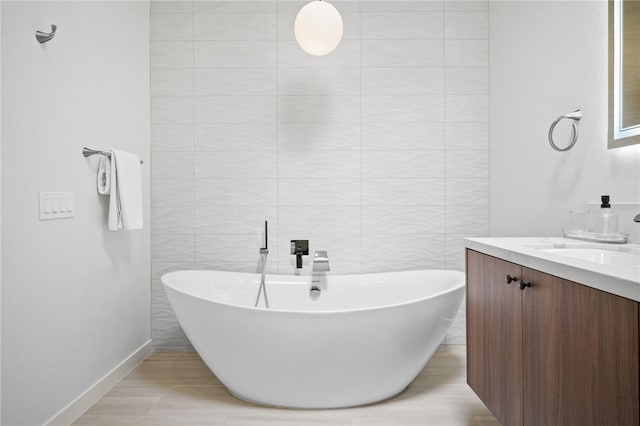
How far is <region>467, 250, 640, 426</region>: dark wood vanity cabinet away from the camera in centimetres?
89

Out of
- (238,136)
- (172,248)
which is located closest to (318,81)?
(238,136)

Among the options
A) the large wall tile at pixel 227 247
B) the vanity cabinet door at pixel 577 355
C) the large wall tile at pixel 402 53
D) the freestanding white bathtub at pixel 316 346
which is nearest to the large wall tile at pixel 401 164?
the large wall tile at pixel 402 53

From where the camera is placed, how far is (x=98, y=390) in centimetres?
222

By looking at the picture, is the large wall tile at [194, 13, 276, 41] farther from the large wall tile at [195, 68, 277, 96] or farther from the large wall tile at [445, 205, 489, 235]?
the large wall tile at [445, 205, 489, 235]

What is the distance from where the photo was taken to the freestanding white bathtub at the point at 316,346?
1944 millimetres

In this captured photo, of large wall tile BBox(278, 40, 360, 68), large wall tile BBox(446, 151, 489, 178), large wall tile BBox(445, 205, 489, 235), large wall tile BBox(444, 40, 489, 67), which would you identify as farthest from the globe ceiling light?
large wall tile BBox(445, 205, 489, 235)

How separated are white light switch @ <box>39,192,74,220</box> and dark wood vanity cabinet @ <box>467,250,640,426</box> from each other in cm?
180

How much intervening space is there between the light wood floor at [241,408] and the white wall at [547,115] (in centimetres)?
99

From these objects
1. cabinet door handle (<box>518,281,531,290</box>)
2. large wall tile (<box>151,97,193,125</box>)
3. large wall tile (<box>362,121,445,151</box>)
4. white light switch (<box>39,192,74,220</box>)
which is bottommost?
cabinet door handle (<box>518,281,531,290</box>)

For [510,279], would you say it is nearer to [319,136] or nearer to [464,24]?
[319,136]

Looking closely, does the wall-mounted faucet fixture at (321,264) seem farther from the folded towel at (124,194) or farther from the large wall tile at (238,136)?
the folded towel at (124,194)

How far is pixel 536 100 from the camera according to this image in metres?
2.35

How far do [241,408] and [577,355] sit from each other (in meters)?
1.61

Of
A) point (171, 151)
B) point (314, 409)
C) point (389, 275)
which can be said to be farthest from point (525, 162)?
point (171, 151)
